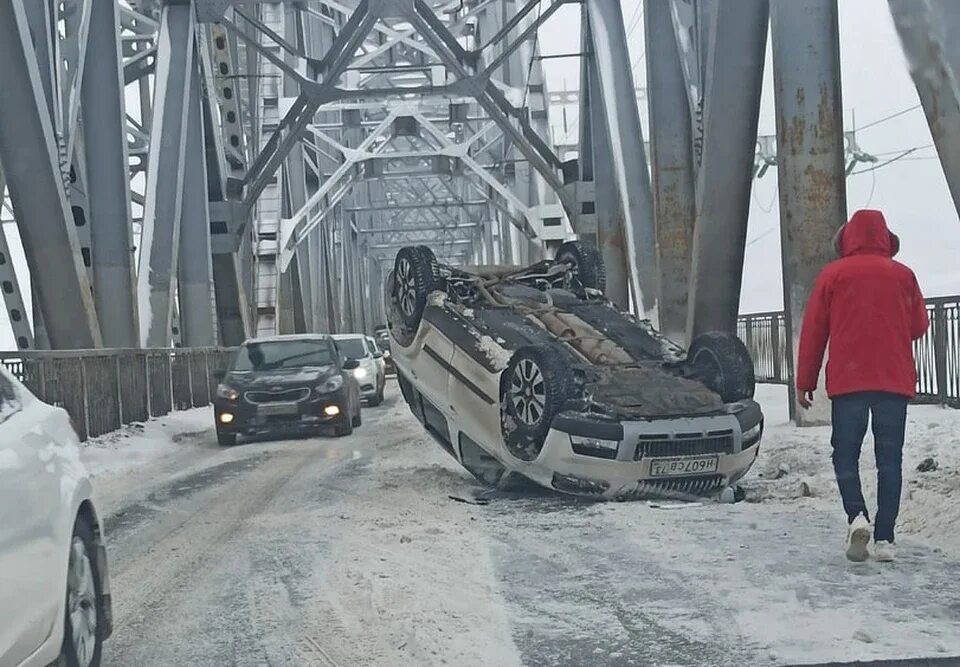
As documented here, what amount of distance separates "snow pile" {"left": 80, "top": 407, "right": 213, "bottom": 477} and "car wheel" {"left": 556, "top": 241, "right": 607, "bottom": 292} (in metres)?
4.96

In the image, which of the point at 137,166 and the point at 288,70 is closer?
the point at 288,70

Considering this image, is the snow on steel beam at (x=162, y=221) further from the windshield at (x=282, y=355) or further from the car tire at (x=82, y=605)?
the car tire at (x=82, y=605)

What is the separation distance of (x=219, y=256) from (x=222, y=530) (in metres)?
20.7

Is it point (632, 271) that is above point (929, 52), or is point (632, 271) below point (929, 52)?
below

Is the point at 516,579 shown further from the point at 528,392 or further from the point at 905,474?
the point at 905,474

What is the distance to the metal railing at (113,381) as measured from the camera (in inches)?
533

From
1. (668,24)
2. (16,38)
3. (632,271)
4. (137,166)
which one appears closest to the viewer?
(16,38)

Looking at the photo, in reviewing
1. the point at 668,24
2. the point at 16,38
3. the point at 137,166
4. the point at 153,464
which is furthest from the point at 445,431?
the point at 137,166

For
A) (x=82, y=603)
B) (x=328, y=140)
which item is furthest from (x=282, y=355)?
(x=328, y=140)

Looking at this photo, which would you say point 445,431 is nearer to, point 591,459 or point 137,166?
point 591,459

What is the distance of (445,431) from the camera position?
1083 centimetres

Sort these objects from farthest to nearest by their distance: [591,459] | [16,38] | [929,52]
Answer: [16,38], [591,459], [929,52]

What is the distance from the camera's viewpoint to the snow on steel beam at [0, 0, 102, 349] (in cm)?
1537

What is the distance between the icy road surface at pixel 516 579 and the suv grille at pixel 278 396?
5.94 meters
